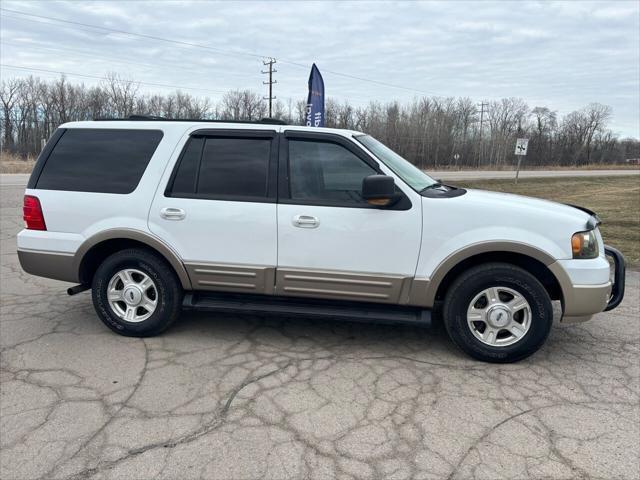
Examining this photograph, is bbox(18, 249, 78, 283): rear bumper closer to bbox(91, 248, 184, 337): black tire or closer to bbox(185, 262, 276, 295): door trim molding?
bbox(91, 248, 184, 337): black tire

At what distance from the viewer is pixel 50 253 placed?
14.2 feet

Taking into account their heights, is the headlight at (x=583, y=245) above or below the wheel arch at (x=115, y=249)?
above

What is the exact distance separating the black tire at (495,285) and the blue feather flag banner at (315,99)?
11119mm

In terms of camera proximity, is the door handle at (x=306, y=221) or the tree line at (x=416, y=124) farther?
the tree line at (x=416, y=124)

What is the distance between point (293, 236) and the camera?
12.9ft

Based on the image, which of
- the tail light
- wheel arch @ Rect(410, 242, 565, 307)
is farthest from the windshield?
the tail light

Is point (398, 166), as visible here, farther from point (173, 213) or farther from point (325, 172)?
point (173, 213)

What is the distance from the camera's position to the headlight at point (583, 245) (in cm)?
366

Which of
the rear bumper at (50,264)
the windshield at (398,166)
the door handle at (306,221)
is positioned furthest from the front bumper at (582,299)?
the rear bumper at (50,264)

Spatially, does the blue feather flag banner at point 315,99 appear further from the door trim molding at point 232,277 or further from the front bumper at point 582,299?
the front bumper at point 582,299

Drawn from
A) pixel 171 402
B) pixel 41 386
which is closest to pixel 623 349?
pixel 171 402

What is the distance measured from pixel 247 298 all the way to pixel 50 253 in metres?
1.85

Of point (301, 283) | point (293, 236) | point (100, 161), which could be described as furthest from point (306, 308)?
point (100, 161)

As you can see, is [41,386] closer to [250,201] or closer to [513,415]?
[250,201]
